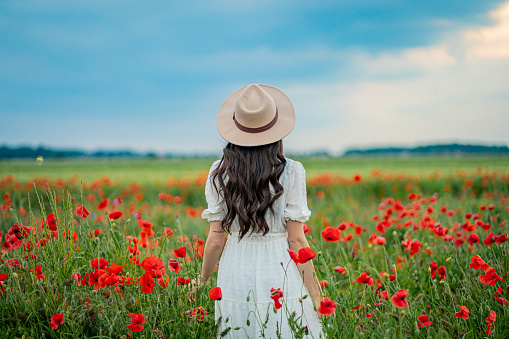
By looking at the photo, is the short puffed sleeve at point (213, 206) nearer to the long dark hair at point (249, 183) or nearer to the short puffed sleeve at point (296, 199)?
the long dark hair at point (249, 183)

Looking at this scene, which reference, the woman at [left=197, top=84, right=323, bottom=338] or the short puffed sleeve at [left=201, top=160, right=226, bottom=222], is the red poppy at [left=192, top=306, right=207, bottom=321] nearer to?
the woman at [left=197, top=84, right=323, bottom=338]

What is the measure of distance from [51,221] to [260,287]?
1.44 m

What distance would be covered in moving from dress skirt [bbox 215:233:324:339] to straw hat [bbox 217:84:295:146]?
1.76 ft

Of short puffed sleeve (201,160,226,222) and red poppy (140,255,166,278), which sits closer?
red poppy (140,255,166,278)

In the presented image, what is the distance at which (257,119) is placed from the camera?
6.52ft

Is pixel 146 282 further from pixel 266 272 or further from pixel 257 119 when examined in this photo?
pixel 257 119

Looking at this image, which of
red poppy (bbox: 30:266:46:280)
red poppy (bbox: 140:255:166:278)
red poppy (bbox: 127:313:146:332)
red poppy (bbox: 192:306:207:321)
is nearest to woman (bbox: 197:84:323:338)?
red poppy (bbox: 192:306:207:321)

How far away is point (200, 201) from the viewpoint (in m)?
9.42

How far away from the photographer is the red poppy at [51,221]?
93.6 inches

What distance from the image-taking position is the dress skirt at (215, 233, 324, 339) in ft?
6.47

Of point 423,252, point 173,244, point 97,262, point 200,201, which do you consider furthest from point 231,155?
point 200,201

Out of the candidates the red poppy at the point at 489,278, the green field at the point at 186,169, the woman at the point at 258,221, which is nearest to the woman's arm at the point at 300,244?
the woman at the point at 258,221

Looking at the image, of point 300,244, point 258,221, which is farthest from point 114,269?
point 300,244

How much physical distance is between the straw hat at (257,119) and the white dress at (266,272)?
190 millimetres
